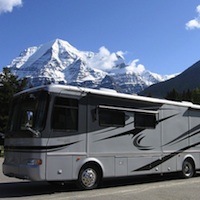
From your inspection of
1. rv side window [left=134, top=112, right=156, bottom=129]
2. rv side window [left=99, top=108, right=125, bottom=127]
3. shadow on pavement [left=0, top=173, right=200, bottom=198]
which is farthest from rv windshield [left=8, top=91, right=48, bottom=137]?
rv side window [left=134, top=112, right=156, bottom=129]

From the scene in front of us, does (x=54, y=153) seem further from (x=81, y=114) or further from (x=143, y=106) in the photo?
(x=143, y=106)

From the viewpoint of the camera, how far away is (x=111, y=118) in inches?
484

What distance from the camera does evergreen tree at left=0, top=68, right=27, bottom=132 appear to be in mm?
35719

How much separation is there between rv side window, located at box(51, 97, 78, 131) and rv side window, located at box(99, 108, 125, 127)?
985 millimetres

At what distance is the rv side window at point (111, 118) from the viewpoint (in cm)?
1202

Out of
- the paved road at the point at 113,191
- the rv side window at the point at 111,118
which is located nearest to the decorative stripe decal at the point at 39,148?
the paved road at the point at 113,191

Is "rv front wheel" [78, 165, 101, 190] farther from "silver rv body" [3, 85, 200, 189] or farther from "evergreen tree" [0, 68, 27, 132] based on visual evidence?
"evergreen tree" [0, 68, 27, 132]

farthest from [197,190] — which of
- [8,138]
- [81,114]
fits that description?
[8,138]

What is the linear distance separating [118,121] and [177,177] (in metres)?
4.47

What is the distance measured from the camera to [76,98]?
11.4 m

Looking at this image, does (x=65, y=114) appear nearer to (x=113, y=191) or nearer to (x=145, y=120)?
(x=113, y=191)

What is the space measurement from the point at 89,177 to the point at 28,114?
2.57 m

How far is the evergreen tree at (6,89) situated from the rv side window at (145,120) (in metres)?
23.1

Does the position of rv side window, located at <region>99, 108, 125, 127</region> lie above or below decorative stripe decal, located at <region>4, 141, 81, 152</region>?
above
